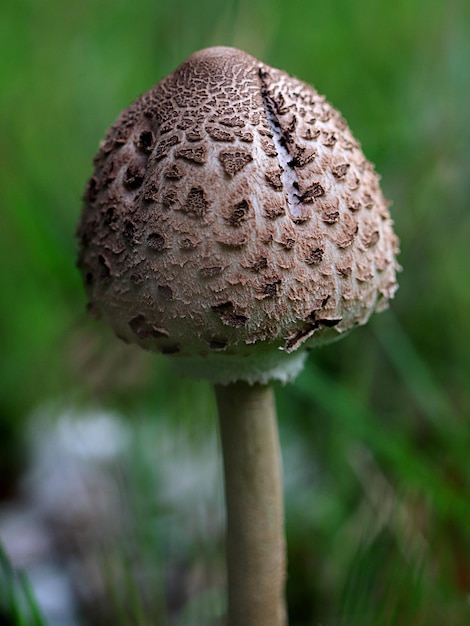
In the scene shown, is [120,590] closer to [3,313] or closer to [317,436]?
[317,436]

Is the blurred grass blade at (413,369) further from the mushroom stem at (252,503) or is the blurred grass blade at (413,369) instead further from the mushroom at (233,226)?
the mushroom at (233,226)

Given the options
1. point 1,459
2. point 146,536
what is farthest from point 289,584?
point 1,459

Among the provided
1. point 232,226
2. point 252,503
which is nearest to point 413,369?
point 252,503

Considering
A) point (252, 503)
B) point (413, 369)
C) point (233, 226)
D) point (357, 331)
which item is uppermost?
point (233, 226)

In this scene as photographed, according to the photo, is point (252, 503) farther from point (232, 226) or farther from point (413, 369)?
point (413, 369)

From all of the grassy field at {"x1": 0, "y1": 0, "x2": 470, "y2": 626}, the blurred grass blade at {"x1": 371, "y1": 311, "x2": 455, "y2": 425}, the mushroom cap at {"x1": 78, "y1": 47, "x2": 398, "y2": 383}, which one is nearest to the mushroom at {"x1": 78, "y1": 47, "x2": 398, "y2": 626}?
the mushroom cap at {"x1": 78, "y1": 47, "x2": 398, "y2": 383}

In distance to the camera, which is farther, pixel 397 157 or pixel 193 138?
pixel 397 157

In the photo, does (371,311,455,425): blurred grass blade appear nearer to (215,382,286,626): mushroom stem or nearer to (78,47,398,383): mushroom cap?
(215,382,286,626): mushroom stem
